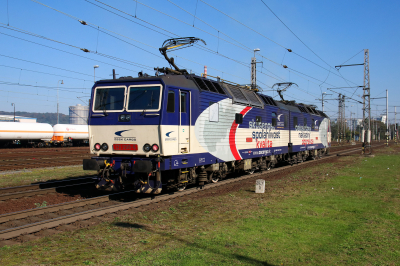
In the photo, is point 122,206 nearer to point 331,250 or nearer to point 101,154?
point 101,154

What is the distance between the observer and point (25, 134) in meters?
41.8

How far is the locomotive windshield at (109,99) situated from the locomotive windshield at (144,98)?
388 mm

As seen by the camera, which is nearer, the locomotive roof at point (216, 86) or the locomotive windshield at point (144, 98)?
the locomotive windshield at point (144, 98)

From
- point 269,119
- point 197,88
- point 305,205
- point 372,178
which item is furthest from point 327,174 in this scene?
point 197,88

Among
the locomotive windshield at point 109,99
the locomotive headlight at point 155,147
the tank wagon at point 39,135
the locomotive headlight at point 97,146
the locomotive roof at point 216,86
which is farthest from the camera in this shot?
the tank wagon at point 39,135

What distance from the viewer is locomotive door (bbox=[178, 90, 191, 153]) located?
1073 cm

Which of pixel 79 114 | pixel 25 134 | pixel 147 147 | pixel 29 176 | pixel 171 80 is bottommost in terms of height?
pixel 29 176

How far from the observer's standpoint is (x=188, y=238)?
6762 millimetres

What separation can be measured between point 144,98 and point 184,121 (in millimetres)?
1582

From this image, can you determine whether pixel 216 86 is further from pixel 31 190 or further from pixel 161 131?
pixel 31 190

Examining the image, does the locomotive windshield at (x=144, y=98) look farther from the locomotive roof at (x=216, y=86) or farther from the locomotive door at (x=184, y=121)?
the locomotive door at (x=184, y=121)

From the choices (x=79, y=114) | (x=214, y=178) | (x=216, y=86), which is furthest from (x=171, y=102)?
(x=79, y=114)

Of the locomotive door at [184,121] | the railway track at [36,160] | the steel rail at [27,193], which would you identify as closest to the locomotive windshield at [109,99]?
the locomotive door at [184,121]

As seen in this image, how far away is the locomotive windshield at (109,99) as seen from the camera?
10625 millimetres
